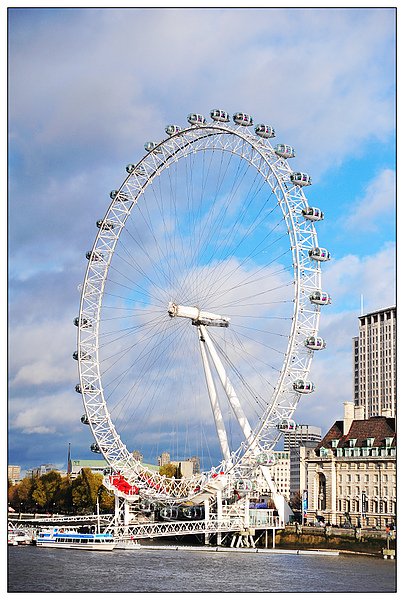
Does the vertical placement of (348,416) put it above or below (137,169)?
below

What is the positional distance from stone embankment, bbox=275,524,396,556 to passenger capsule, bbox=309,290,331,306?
11.9 metres

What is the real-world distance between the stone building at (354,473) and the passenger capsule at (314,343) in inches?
459

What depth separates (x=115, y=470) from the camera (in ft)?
202

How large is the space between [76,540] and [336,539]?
13914 millimetres

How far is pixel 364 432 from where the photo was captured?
62.8m

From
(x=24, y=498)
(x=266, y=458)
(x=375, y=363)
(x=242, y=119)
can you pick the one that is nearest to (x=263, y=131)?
(x=242, y=119)

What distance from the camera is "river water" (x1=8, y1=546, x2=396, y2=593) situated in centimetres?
3716

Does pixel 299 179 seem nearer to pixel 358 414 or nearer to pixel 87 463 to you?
pixel 358 414

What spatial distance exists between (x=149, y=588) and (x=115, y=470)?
2486cm

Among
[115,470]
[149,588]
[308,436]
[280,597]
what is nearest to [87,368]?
[115,470]

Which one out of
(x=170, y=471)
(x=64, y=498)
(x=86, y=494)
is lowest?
(x=64, y=498)

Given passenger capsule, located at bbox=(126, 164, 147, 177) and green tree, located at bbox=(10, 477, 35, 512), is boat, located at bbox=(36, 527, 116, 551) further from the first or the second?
green tree, located at bbox=(10, 477, 35, 512)

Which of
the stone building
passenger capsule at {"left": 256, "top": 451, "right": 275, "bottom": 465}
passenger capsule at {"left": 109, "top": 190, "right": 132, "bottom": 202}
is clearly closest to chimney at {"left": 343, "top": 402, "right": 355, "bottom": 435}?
the stone building
